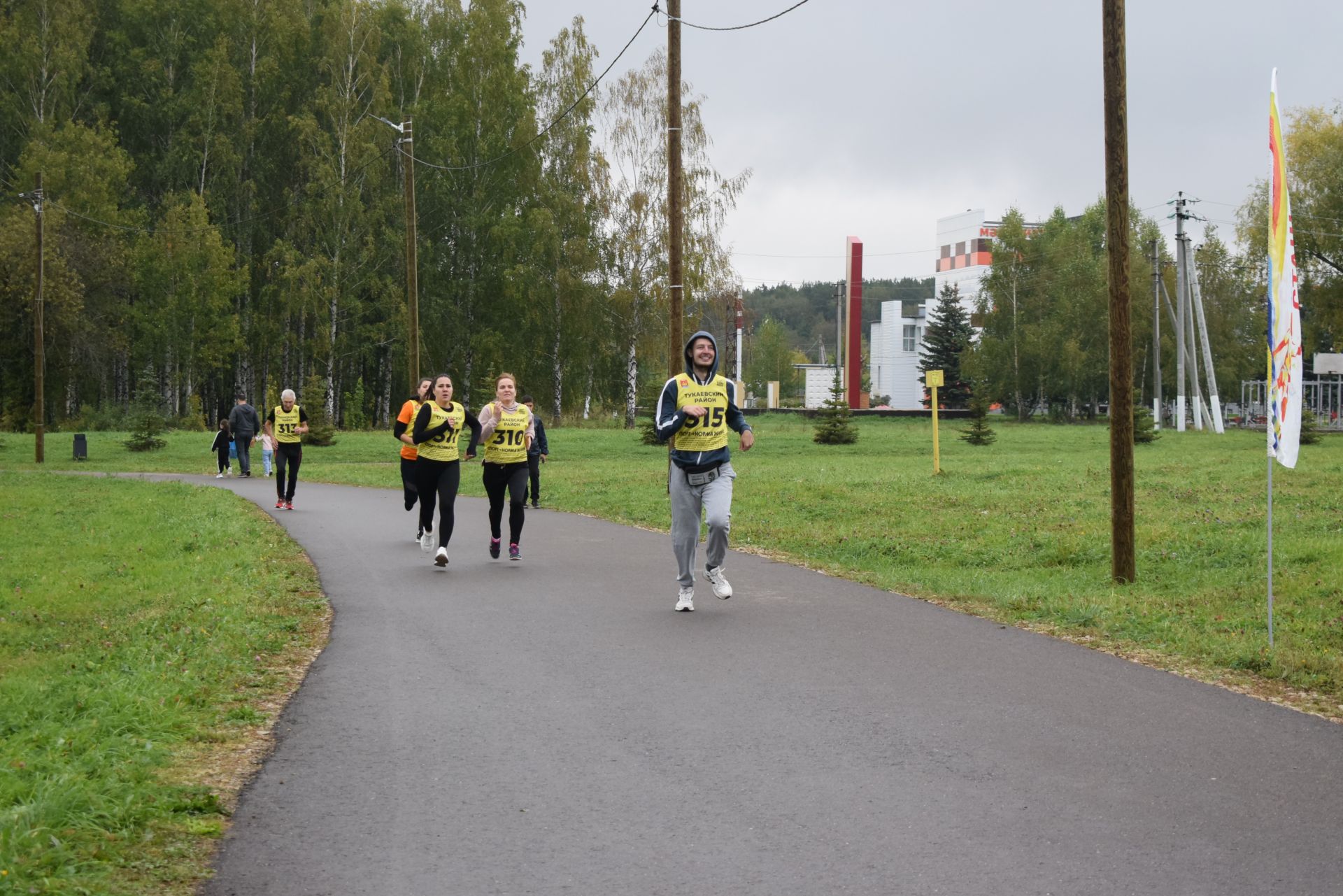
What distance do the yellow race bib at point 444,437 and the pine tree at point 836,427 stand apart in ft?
97.1

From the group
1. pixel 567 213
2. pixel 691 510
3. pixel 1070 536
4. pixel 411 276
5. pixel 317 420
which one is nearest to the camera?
pixel 691 510

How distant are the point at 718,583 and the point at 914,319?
109762 mm

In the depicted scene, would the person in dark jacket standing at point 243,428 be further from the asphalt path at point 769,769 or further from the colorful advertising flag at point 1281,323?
the colorful advertising flag at point 1281,323

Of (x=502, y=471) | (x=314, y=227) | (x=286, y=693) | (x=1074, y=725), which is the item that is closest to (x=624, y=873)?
(x=1074, y=725)

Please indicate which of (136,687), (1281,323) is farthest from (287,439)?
(1281,323)

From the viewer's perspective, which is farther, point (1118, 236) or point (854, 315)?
point (854, 315)

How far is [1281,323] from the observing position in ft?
26.2

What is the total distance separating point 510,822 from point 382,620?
16.6 feet

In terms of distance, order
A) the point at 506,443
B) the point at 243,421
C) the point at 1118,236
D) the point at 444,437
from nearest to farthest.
A: the point at 1118,236 → the point at 506,443 → the point at 444,437 → the point at 243,421

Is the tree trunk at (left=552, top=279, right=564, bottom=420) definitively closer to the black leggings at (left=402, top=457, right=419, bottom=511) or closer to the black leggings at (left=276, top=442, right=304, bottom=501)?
the black leggings at (left=276, top=442, right=304, bottom=501)

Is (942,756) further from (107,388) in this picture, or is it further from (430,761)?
(107,388)

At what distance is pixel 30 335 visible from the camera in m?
49.8

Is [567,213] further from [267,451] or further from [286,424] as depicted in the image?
[286,424]

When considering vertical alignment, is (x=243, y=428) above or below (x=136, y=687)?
above
